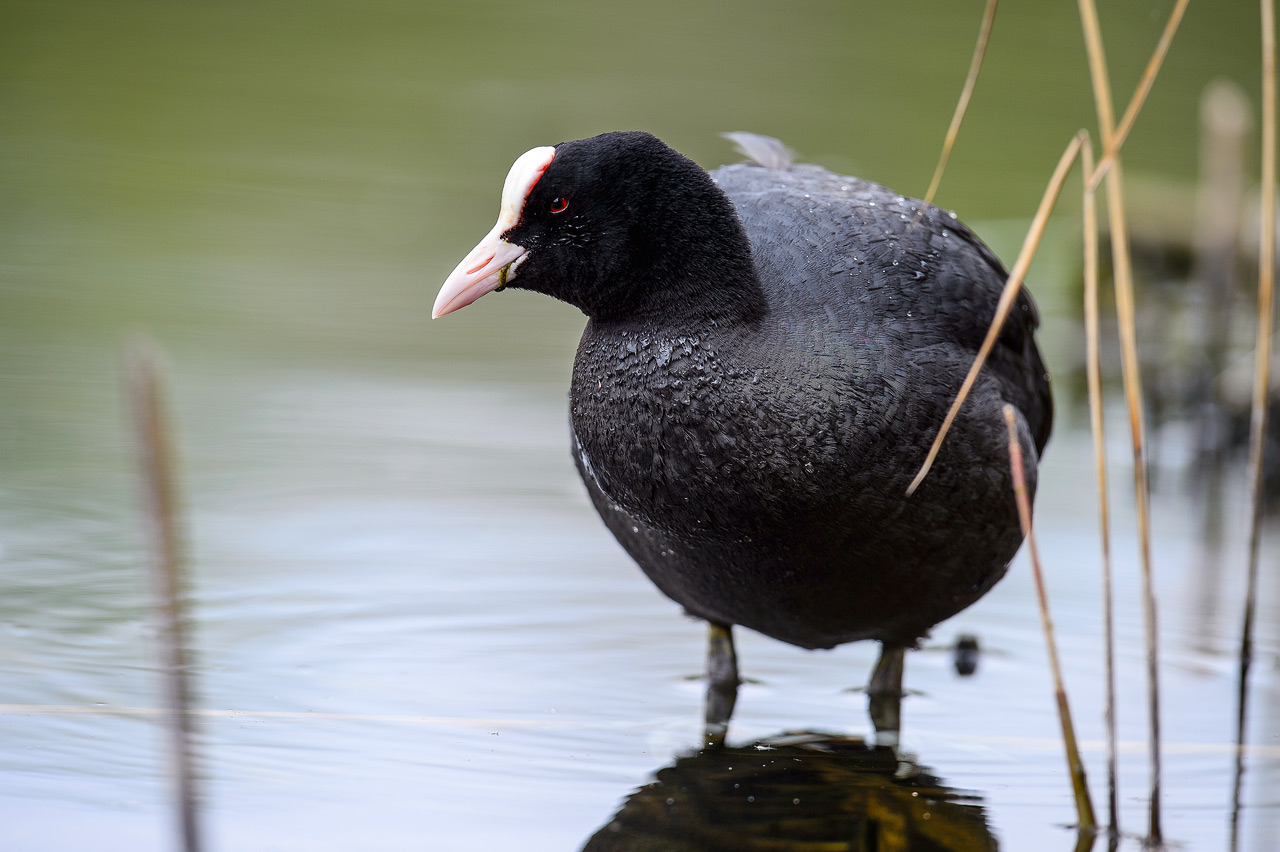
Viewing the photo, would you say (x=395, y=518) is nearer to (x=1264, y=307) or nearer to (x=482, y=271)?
(x=482, y=271)

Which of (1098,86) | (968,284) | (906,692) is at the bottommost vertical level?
(906,692)

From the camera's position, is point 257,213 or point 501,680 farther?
point 257,213

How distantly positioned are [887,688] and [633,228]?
1393 millimetres

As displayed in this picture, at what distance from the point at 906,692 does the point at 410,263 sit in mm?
3805

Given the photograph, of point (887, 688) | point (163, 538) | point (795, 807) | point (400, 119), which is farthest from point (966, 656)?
point (400, 119)

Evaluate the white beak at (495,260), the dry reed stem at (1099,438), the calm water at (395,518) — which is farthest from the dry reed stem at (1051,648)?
the white beak at (495,260)

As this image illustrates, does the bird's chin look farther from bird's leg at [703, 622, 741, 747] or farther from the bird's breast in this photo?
bird's leg at [703, 622, 741, 747]

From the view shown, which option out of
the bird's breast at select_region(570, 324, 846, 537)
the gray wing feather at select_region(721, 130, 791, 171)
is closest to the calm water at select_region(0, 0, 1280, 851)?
the bird's breast at select_region(570, 324, 846, 537)

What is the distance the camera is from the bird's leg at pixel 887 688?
3557 millimetres

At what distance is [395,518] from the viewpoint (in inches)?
177

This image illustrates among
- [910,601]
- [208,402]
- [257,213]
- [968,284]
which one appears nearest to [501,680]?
[910,601]

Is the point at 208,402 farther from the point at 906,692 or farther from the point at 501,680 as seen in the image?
the point at 906,692

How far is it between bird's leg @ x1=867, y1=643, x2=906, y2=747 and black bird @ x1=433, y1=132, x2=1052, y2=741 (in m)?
0.38

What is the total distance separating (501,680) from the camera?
11.6ft
